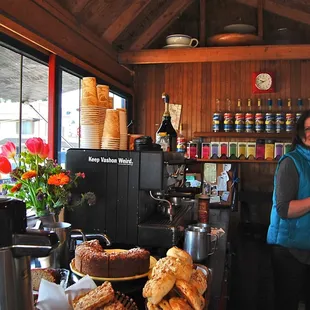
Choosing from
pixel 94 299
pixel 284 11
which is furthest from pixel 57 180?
pixel 284 11

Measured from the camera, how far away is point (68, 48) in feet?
9.40

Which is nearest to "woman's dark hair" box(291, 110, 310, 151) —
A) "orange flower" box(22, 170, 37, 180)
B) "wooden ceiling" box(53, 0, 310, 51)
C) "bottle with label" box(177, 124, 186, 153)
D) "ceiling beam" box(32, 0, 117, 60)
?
"orange flower" box(22, 170, 37, 180)

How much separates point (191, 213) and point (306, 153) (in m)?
0.87

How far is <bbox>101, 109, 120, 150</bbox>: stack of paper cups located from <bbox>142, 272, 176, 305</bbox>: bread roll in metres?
1.13

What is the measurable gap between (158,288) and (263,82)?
377cm

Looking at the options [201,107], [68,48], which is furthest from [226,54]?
[68,48]

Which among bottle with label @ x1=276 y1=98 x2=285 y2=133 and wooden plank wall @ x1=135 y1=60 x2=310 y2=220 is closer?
bottle with label @ x1=276 y1=98 x2=285 y2=133

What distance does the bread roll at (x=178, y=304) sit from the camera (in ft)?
3.37

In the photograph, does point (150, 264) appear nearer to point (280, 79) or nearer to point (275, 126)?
point (275, 126)

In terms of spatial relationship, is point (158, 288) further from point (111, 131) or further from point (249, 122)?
point (249, 122)

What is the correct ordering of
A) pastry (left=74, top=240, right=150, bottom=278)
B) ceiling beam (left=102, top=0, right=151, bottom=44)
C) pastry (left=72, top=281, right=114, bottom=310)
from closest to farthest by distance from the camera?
pastry (left=72, top=281, right=114, bottom=310), pastry (left=74, top=240, right=150, bottom=278), ceiling beam (left=102, top=0, right=151, bottom=44)

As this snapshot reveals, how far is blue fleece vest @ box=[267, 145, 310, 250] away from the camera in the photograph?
6.05 ft

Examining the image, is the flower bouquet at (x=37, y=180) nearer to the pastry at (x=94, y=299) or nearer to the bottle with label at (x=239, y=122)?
the pastry at (x=94, y=299)

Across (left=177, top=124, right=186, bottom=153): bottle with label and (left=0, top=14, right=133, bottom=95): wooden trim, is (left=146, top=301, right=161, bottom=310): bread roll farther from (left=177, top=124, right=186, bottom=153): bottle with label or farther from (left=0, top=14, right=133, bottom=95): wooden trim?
(left=177, top=124, right=186, bottom=153): bottle with label
